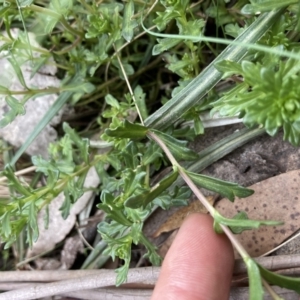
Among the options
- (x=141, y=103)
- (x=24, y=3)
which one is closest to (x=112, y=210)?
(x=141, y=103)

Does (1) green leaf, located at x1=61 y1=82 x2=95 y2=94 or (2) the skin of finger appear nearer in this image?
(2) the skin of finger

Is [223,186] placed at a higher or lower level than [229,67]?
lower

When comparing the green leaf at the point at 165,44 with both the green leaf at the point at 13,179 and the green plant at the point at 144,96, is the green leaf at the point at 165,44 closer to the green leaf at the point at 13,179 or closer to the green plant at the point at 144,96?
the green plant at the point at 144,96

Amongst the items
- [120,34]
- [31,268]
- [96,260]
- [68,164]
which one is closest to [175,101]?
[120,34]

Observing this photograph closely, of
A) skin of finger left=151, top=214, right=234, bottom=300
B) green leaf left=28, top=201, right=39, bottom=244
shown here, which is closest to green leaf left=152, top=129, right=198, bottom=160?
skin of finger left=151, top=214, right=234, bottom=300

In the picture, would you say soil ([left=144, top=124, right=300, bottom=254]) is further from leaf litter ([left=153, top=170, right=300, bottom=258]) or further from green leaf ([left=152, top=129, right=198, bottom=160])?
green leaf ([left=152, top=129, right=198, bottom=160])

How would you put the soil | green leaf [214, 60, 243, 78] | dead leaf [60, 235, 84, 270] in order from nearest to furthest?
green leaf [214, 60, 243, 78]
the soil
dead leaf [60, 235, 84, 270]

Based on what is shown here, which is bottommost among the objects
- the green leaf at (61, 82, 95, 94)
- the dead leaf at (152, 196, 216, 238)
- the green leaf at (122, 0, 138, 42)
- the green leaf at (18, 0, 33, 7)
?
the dead leaf at (152, 196, 216, 238)

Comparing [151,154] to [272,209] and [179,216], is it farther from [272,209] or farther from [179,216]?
[272,209]
